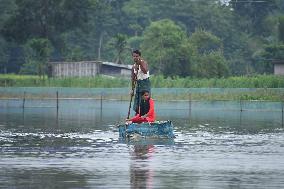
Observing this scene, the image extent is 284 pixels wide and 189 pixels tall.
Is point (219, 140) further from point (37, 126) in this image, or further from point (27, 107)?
point (27, 107)

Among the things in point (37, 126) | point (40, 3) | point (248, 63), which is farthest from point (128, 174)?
point (248, 63)

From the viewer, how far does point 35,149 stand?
1032 inches

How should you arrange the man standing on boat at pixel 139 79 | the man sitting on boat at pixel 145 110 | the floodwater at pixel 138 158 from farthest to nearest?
the man standing on boat at pixel 139 79
the man sitting on boat at pixel 145 110
the floodwater at pixel 138 158

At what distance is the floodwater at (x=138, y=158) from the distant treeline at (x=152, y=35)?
40406mm

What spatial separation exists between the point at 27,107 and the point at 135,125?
32.7 meters

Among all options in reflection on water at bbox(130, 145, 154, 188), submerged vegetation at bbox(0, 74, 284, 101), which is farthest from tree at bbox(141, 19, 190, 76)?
reflection on water at bbox(130, 145, 154, 188)

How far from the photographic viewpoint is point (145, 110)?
31.9m

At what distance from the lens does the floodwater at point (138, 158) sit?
731 inches

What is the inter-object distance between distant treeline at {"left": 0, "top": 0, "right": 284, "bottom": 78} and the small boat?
4383 cm

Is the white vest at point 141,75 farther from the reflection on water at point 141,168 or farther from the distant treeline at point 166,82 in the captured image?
the distant treeline at point 166,82

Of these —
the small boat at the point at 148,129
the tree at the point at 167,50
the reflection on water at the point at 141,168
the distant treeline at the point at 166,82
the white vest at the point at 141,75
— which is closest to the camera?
the reflection on water at the point at 141,168

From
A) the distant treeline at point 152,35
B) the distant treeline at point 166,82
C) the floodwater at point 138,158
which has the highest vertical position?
the distant treeline at point 152,35

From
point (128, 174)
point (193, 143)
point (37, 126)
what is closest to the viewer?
point (128, 174)

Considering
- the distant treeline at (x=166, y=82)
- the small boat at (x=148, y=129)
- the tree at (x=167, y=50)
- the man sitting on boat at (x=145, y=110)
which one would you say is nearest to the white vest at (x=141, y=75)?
the man sitting on boat at (x=145, y=110)
